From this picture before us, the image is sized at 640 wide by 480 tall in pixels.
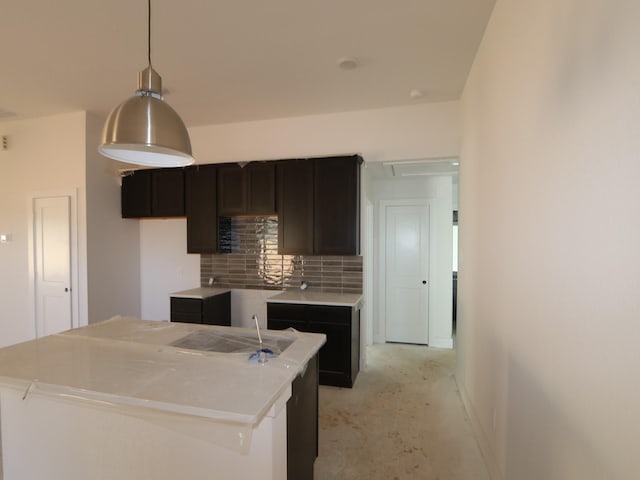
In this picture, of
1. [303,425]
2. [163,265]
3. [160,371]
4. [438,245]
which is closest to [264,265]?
[163,265]

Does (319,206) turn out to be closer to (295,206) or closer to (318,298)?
(295,206)

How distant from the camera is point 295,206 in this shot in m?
3.82

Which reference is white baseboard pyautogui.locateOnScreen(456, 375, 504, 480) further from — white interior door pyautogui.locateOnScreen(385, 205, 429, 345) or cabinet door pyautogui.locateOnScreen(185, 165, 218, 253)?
cabinet door pyautogui.locateOnScreen(185, 165, 218, 253)

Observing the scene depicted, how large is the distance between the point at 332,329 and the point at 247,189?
1.90 metres

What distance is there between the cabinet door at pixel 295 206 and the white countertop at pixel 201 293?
1001mm

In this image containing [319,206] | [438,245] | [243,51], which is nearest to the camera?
[243,51]

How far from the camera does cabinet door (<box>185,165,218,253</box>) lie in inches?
161

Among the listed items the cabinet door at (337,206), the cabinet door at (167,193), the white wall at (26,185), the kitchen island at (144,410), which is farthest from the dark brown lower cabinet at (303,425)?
the white wall at (26,185)

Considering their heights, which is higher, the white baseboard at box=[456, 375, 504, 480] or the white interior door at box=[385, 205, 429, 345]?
the white interior door at box=[385, 205, 429, 345]

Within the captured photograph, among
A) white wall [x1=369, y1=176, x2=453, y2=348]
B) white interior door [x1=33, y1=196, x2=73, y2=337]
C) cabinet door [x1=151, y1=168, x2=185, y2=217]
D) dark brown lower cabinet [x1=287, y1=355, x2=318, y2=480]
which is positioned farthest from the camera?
white wall [x1=369, y1=176, x2=453, y2=348]

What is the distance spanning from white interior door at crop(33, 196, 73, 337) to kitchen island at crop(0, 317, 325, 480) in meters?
2.55

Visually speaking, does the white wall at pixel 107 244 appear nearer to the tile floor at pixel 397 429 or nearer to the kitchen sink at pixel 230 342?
the kitchen sink at pixel 230 342

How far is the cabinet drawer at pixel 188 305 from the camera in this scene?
3.83 metres

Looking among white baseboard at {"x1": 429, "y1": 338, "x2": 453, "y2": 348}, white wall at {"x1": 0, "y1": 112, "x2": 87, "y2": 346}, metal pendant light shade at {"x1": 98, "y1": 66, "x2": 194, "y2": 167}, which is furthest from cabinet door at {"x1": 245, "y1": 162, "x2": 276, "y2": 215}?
white baseboard at {"x1": 429, "y1": 338, "x2": 453, "y2": 348}
